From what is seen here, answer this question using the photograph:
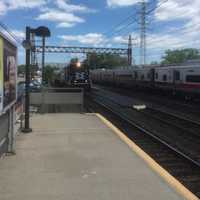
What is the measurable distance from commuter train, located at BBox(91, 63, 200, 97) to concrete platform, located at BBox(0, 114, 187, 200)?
76.7ft

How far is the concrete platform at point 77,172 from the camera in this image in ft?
21.0

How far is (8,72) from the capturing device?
7.82 meters

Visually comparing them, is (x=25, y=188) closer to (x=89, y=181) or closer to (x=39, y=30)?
(x=89, y=181)

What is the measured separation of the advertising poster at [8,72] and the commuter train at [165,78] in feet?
84.2

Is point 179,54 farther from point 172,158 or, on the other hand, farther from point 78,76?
point 172,158

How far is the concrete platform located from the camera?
6391 millimetres

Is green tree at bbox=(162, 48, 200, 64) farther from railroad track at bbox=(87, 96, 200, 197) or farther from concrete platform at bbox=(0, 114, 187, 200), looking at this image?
concrete platform at bbox=(0, 114, 187, 200)

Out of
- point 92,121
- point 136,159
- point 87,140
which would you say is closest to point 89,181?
point 136,159

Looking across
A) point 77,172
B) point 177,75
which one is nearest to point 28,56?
point 77,172

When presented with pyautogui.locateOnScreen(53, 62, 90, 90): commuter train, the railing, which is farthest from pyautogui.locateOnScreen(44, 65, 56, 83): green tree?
the railing

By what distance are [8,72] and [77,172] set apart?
1940mm

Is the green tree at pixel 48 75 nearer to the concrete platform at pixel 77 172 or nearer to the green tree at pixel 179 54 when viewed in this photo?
the concrete platform at pixel 77 172

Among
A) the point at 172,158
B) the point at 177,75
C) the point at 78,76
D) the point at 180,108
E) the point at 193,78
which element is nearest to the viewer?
the point at 172,158

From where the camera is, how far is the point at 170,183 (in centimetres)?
708
